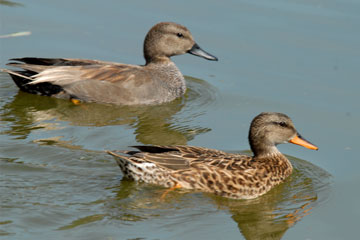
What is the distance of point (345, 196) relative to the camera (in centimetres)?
893

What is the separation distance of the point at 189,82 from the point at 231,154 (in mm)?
3550

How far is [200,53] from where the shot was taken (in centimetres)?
1271

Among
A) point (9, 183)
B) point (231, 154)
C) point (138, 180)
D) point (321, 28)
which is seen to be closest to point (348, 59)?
point (321, 28)

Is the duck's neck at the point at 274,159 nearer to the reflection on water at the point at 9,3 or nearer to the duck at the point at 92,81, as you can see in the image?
the duck at the point at 92,81

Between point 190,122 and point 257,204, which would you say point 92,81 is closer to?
point 190,122

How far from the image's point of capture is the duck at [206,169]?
29.1 feet

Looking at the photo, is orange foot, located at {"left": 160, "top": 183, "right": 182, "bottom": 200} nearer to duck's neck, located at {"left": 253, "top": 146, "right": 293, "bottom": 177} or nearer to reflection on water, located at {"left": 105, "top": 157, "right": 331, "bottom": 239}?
reflection on water, located at {"left": 105, "top": 157, "right": 331, "bottom": 239}

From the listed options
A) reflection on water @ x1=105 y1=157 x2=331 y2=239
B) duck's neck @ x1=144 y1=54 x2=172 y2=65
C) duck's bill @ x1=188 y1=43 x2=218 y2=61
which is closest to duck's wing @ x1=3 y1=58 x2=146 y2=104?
duck's neck @ x1=144 y1=54 x2=172 y2=65

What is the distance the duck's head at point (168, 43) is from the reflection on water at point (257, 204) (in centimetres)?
384

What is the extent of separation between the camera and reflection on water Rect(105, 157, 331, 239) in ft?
26.9

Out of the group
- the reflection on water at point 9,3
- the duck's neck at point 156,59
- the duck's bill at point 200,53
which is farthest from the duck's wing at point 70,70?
the reflection on water at point 9,3

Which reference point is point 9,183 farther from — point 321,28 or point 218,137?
point 321,28

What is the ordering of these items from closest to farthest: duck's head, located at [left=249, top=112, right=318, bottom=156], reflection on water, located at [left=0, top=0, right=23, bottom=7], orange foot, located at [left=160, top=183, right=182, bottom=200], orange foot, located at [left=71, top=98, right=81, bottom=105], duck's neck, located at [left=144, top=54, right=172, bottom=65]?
1. orange foot, located at [left=160, top=183, right=182, bottom=200]
2. duck's head, located at [left=249, top=112, right=318, bottom=156]
3. orange foot, located at [left=71, top=98, right=81, bottom=105]
4. duck's neck, located at [left=144, top=54, right=172, bottom=65]
5. reflection on water, located at [left=0, top=0, right=23, bottom=7]

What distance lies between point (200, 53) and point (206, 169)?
415 centimetres
